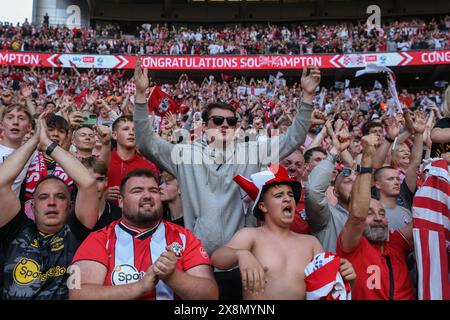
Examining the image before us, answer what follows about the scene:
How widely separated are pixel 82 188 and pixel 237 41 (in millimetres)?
23114

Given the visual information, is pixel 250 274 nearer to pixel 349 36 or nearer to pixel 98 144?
pixel 98 144

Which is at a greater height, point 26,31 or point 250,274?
point 26,31

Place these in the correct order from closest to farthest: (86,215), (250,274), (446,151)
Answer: (250,274) < (86,215) < (446,151)

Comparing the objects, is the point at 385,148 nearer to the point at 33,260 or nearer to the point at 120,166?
the point at 120,166

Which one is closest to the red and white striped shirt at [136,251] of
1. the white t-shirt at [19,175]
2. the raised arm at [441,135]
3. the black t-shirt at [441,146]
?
the white t-shirt at [19,175]

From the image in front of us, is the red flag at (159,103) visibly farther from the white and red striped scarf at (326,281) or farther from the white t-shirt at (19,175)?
the white and red striped scarf at (326,281)

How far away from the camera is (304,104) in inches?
139

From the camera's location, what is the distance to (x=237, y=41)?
25.3 meters

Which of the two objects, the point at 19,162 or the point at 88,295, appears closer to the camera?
the point at 88,295

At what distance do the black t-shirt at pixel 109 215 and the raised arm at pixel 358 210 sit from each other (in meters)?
1.89

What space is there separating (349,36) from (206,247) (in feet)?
80.0

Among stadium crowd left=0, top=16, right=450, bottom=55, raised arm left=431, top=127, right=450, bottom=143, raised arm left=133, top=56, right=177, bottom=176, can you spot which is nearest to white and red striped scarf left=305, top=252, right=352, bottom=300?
raised arm left=133, top=56, right=177, bottom=176
